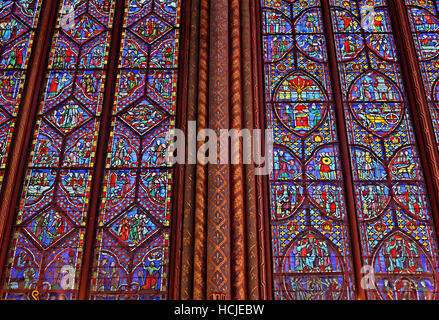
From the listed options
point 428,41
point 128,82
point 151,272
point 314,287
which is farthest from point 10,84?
point 428,41

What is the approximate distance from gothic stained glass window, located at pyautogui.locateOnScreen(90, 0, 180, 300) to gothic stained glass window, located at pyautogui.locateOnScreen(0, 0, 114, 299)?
29cm

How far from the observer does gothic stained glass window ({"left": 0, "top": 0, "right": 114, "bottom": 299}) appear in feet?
23.9

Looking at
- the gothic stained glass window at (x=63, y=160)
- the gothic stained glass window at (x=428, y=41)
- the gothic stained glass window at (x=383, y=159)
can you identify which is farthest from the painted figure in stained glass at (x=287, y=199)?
the gothic stained glass window at (x=63, y=160)

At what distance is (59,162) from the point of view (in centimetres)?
809

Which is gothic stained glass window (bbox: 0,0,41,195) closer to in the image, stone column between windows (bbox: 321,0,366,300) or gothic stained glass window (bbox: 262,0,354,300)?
gothic stained glass window (bbox: 262,0,354,300)

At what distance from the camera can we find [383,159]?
8047 millimetres

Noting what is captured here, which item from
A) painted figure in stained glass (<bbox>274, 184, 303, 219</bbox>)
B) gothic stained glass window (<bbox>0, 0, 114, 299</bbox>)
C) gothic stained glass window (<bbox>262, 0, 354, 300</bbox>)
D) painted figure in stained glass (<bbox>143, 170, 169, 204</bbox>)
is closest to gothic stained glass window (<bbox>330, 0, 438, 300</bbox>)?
gothic stained glass window (<bbox>262, 0, 354, 300</bbox>)

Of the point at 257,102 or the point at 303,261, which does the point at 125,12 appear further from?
the point at 303,261

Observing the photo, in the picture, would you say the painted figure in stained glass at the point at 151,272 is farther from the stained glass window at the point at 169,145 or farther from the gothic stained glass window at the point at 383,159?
the gothic stained glass window at the point at 383,159

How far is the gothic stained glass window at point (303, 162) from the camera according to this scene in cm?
724

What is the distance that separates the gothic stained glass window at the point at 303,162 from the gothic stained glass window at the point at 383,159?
0.28 m

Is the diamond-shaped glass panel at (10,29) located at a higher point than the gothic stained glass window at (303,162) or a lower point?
higher

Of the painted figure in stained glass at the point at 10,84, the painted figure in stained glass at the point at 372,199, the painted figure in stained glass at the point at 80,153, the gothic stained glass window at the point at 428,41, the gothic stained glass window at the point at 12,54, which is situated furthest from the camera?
the painted figure in stained glass at the point at 10,84
